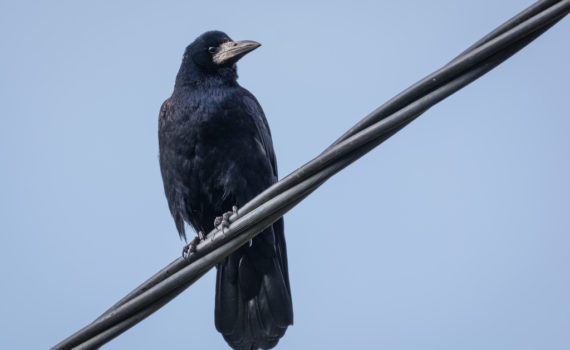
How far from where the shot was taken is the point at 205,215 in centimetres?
666

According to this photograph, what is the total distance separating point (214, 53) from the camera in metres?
7.19

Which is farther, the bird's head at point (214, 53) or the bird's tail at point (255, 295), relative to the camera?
the bird's head at point (214, 53)

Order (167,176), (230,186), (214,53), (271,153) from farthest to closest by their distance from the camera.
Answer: (214,53) < (271,153) < (167,176) < (230,186)

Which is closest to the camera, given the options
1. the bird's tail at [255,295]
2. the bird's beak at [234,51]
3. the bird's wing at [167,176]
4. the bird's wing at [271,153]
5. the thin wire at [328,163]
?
the thin wire at [328,163]

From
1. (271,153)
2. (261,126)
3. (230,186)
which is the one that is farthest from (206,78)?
(230,186)

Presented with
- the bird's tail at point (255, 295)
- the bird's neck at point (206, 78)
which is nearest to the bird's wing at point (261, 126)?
the bird's neck at point (206, 78)

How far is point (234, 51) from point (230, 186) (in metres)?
1.33

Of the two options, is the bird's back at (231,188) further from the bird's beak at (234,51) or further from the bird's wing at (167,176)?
the bird's beak at (234,51)

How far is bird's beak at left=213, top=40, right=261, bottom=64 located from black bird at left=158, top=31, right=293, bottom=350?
15 centimetres

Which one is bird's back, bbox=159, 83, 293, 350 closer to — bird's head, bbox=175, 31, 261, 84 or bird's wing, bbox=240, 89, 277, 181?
bird's wing, bbox=240, 89, 277, 181

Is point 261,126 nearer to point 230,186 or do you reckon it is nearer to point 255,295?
point 230,186

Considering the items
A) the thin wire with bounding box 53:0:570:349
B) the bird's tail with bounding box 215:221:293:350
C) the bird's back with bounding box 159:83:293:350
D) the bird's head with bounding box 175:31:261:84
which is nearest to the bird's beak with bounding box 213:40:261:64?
the bird's head with bounding box 175:31:261:84

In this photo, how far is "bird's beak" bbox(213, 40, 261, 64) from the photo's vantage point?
698 centimetres

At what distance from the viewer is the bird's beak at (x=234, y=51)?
6.98 metres
